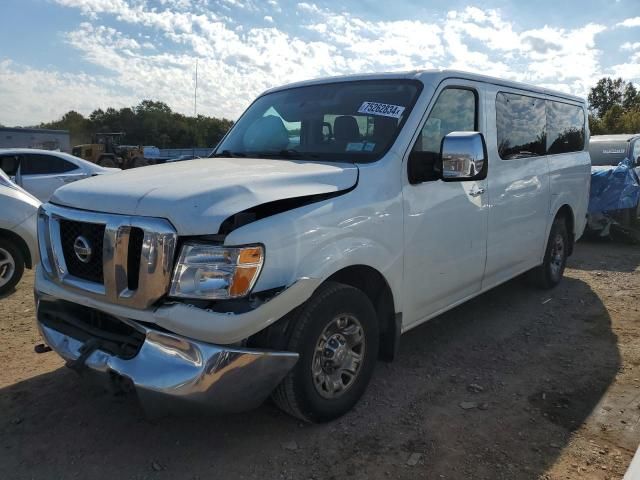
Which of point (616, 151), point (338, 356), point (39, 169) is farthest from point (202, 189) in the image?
point (616, 151)

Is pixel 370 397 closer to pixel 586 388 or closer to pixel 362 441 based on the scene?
pixel 362 441

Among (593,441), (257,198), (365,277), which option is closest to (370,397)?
(365,277)

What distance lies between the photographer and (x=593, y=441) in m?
2.96

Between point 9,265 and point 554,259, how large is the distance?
599cm

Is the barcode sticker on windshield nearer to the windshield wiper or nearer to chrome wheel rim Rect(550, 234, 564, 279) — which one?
the windshield wiper

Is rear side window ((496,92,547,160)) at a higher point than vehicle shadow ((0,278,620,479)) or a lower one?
higher

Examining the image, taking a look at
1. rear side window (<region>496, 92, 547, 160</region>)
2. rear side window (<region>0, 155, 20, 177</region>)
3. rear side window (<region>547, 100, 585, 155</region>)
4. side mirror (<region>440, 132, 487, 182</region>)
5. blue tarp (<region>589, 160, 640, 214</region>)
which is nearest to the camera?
side mirror (<region>440, 132, 487, 182</region>)

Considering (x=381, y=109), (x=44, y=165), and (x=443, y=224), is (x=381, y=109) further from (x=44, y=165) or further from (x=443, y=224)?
(x=44, y=165)

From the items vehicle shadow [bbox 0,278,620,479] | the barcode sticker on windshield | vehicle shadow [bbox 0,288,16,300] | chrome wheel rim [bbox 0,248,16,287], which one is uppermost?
the barcode sticker on windshield

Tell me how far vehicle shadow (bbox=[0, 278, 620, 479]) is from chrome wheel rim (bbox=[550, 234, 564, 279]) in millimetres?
1814

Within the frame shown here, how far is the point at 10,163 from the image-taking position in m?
8.98

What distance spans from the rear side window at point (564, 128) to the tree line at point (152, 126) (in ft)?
203

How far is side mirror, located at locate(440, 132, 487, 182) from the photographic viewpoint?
10.5 feet

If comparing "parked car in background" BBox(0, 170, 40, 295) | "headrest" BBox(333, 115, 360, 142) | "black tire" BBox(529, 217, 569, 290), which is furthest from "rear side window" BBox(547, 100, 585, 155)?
"parked car in background" BBox(0, 170, 40, 295)
